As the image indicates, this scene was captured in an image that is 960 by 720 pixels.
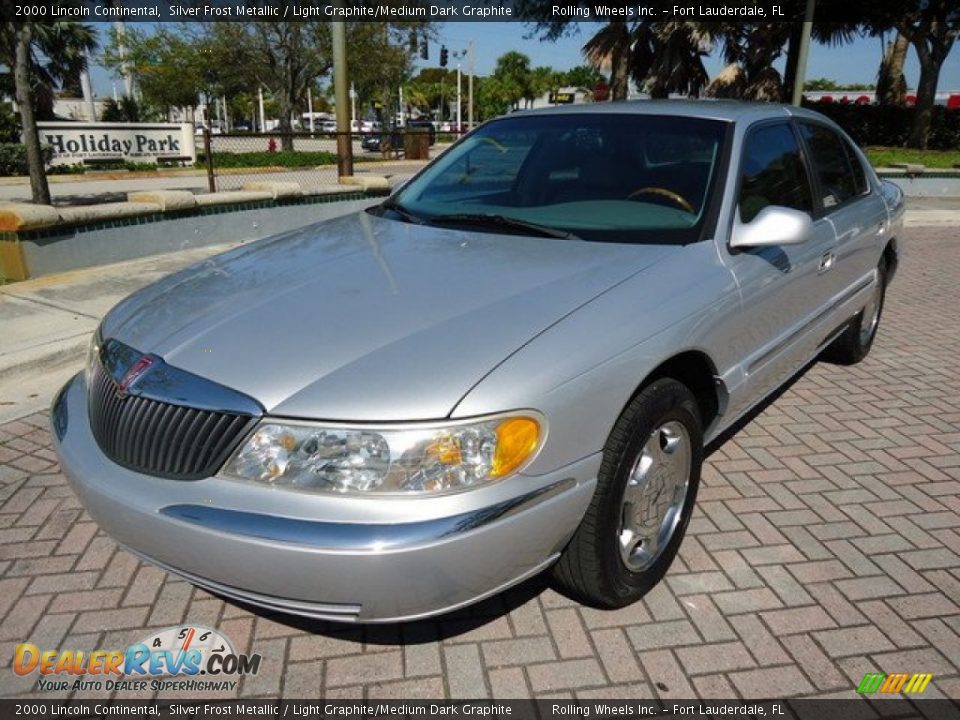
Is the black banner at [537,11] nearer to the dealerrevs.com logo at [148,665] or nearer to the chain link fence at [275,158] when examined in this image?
the chain link fence at [275,158]

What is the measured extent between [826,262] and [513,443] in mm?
2475

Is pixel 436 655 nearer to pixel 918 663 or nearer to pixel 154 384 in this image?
pixel 154 384

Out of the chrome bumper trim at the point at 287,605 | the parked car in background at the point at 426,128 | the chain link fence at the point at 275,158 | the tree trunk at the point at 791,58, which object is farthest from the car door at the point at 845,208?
the tree trunk at the point at 791,58

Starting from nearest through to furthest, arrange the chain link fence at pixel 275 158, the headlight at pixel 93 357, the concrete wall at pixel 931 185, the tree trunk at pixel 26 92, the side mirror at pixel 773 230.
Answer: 1. the headlight at pixel 93 357
2. the side mirror at pixel 773 230
3. the tree trunk at pixel 26 92
4. the chain link fence at pixel 275 158
5. the concrete wall at pixel 931 185

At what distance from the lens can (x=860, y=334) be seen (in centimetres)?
511

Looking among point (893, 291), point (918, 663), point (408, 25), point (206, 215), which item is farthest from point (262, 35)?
point (918, 663)

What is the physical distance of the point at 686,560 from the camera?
115 inches

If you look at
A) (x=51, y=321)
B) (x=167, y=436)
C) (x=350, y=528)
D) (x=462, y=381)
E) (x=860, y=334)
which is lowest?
(x=51, y=321)

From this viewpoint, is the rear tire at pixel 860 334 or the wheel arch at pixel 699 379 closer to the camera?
the wheel arch at pixel 699 379

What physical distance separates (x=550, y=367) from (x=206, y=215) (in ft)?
23.3

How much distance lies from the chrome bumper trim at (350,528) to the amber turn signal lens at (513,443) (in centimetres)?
9

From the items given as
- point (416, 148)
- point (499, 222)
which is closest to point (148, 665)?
point (499, 222)

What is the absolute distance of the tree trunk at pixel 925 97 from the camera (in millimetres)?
22719

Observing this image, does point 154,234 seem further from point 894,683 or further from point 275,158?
point 275,158
